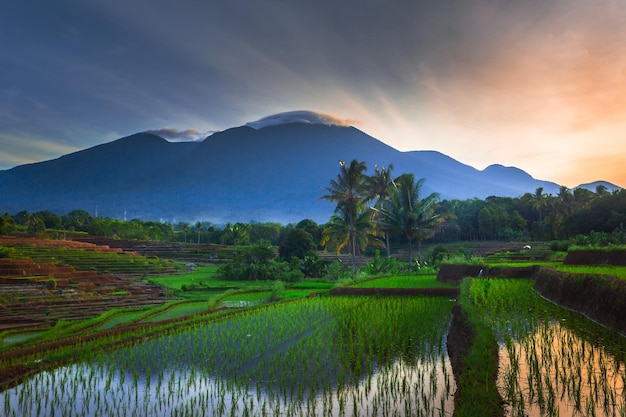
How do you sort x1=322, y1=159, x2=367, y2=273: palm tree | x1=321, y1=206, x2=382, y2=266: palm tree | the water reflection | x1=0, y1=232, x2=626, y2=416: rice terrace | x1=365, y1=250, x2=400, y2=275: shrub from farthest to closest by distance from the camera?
x1=321, y1=206, x2=382, y2=266: palm tree, x1=322, y1=159, x2=367, y2=273: palm tree, x1=365, y1=250, x2=400, y2=275: shrub, x1=0, y1=232, x2=626, y2=416: rice terrace, the water reflection

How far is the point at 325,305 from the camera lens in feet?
47.2

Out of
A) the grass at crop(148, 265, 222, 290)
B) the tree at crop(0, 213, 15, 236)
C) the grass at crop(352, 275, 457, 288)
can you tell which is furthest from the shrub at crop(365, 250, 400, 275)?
the tree at crop(0, 213, 15, 236)

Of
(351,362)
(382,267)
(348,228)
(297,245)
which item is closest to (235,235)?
(297,245)

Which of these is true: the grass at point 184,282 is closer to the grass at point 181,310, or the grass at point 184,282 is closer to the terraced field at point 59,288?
the terraced field at point 59,288

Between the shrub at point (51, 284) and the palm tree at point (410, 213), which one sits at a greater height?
the palm tree at point (410, 213)

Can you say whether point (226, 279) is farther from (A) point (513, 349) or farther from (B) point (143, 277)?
(A) point (513, 349)

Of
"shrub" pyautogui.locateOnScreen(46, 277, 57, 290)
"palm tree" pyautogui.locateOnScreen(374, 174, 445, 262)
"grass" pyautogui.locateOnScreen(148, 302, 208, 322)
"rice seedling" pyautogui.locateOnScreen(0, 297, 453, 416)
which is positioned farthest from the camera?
"palm tree" pyautogui.locateOnScreen(374, 174, 445, 262)

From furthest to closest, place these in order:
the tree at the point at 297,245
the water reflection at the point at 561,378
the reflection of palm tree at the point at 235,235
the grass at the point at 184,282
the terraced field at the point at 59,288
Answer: the reflection of palm tree at the point at 235,235
the tree at the point at 297,245
the grass at the point at 184,282
the terraced field at the point at 59,288
the water reflection at the point at 561,378

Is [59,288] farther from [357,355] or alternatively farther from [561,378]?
[561,378]

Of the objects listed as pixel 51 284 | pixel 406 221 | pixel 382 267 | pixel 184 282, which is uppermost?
pixel 406 221

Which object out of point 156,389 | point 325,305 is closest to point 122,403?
point 156,389

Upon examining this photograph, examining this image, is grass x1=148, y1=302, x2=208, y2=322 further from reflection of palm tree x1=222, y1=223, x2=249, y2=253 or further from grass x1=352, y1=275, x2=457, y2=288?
reflection of palm tree x1=222, y1=223, x2=249, y2=253

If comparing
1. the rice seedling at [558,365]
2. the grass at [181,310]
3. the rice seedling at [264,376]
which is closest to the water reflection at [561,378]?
the rice seedling at [558,365]

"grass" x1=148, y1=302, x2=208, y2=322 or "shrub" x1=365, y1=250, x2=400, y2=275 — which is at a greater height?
"shrub" x1=365, y1=250, x2=400, y2=275
